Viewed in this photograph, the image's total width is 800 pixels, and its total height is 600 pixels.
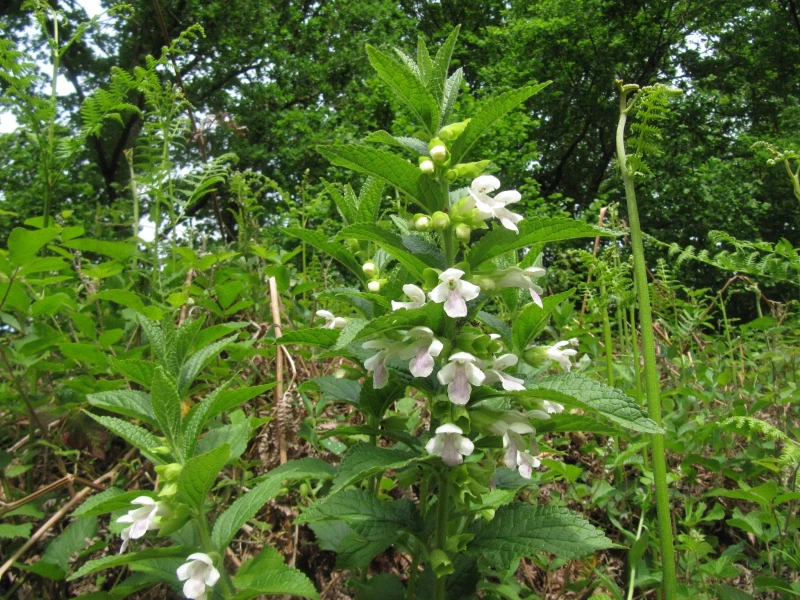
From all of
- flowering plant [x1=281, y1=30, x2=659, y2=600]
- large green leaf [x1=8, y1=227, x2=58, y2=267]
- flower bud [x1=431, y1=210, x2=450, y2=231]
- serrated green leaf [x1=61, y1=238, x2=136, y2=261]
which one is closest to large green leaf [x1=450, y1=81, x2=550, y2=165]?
flowering plant [x1=281, y1=30, x2=659, y2=600]

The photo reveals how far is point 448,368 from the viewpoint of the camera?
3.01 ft

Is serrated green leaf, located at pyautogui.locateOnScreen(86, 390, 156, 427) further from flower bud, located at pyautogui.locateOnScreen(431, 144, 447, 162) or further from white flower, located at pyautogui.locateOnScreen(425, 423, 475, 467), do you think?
flower bud, located at pyautogui.locateOnScreen(431, 144, 447, 162)

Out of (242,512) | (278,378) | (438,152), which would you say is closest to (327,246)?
(438,152)

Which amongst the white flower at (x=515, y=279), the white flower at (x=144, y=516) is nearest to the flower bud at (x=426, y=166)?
the white flower at (x=515, y=279)

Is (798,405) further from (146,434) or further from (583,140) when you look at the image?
(583,140)

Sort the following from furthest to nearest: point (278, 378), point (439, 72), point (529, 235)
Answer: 1. point (278, 378)
2. point (439, 72)
3. point (529, 235)

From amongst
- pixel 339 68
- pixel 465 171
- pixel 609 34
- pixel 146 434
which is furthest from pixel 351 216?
pixel 609 34

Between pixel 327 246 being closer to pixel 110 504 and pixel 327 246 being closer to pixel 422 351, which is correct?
pixel 422 351

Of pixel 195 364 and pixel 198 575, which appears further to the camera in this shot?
pixel 195 364

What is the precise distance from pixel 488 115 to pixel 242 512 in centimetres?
81

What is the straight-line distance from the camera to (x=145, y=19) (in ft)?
43.4

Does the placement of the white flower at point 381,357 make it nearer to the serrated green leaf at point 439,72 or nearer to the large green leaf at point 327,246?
the large green leaf at point 327,246

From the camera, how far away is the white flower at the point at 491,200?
0.94 m

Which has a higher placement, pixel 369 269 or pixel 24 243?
pixel 24 243
